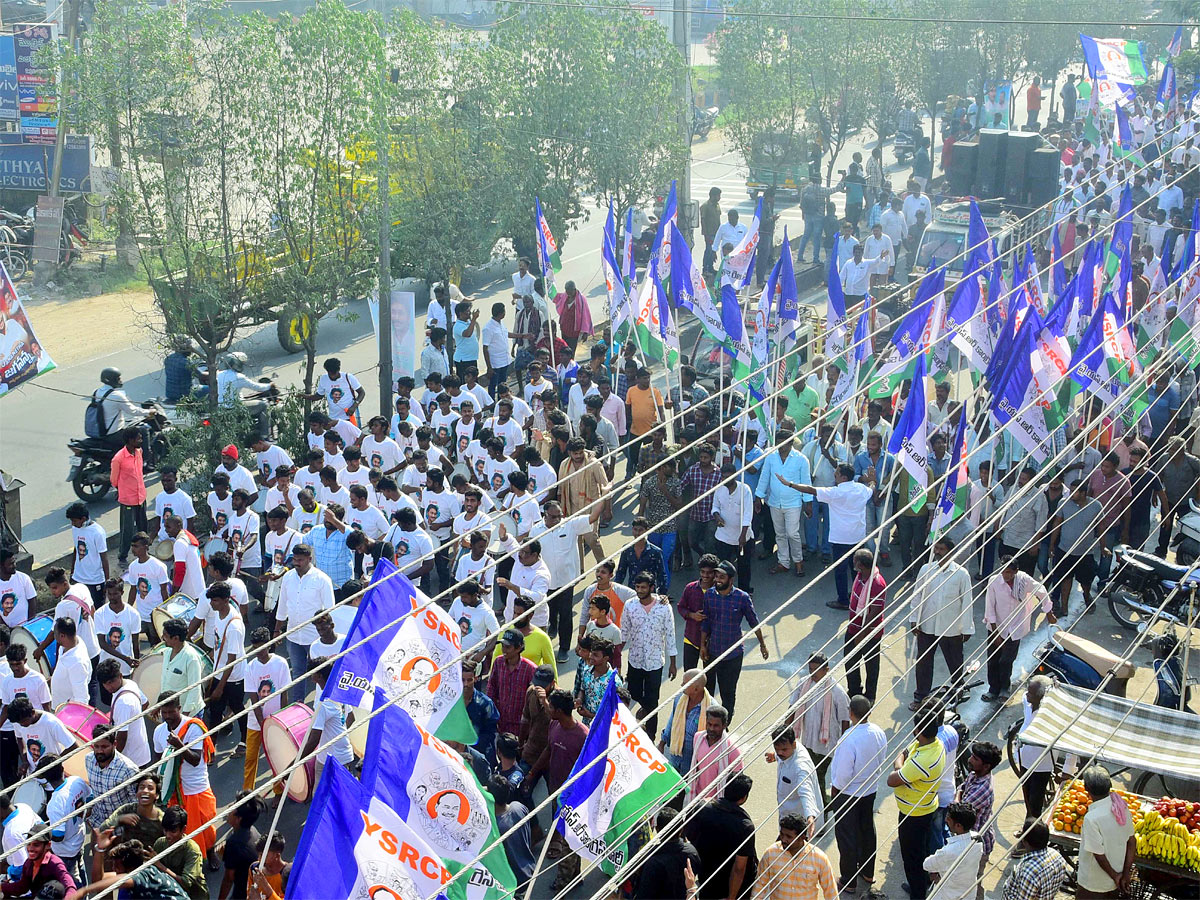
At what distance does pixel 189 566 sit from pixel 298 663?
152cm

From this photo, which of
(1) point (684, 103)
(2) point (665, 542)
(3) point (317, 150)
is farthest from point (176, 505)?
(1) point (684, 103)

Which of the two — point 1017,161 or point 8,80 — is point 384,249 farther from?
point 1017,161

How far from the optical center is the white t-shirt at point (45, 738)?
950 centimetres

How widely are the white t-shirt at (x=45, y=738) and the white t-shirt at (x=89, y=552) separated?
314 centimetres

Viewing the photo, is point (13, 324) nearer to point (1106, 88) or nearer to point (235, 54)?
point (235, 54)

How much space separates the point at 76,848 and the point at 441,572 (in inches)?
214

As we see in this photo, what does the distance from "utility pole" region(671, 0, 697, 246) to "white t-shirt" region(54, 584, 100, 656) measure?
49.1 feet

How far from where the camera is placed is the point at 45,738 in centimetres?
952

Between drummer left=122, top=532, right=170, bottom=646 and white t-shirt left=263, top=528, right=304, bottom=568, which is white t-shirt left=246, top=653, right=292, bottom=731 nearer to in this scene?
drummer left=122, top=532, right=170, bottom=646

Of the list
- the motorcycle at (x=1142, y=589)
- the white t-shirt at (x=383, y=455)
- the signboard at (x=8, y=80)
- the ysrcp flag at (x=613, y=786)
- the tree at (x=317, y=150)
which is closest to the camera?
the ysrcp flag at (x=613, y=786)

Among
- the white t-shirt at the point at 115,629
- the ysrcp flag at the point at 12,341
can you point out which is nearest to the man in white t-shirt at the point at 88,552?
the white t-shirt at the point at 115,629

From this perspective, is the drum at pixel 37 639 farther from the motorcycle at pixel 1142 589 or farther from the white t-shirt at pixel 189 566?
the motorcycle at pixel 1142 589

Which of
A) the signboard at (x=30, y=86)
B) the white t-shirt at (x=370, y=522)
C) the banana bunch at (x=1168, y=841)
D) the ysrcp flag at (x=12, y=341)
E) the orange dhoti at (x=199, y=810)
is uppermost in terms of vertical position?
the signboard at (x=30, y=86)

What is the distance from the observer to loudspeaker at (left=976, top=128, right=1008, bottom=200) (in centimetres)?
2884
